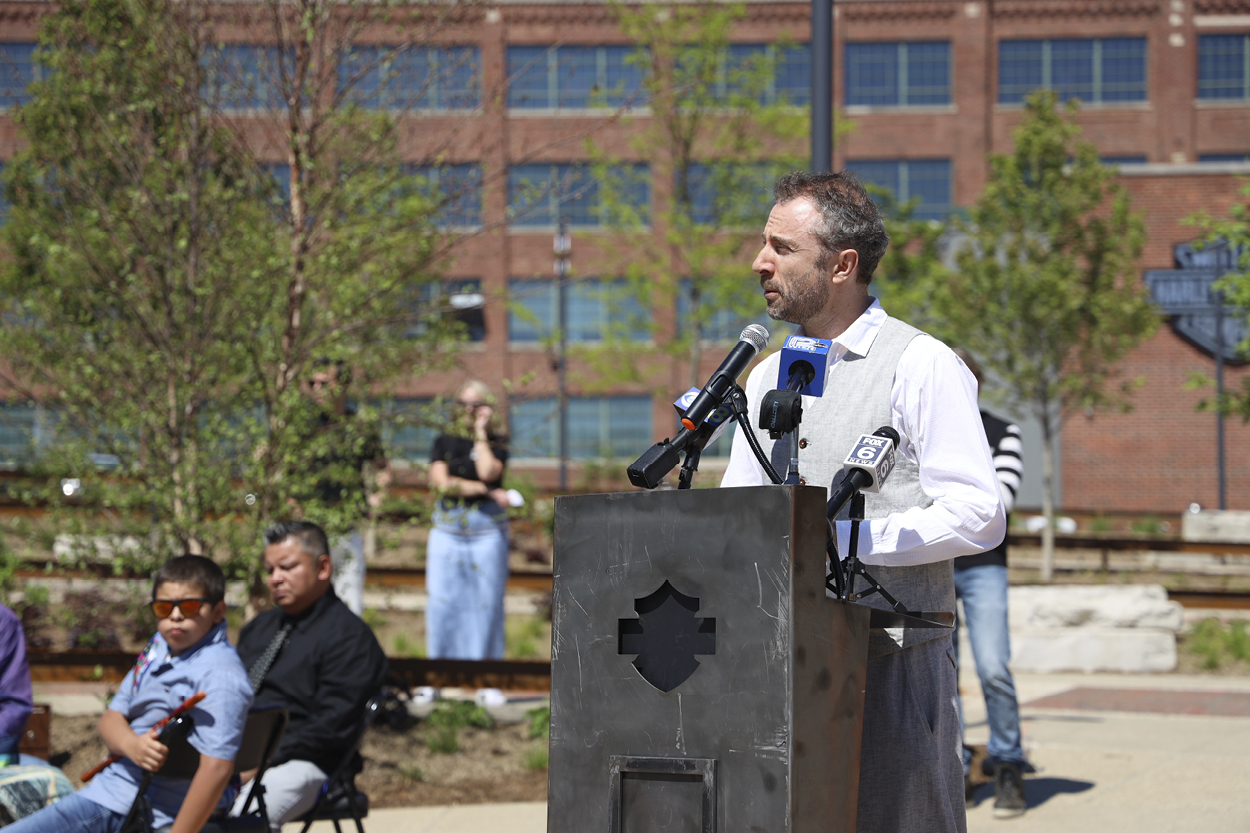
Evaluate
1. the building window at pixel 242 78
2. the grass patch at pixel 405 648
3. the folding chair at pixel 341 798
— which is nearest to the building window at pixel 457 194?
the building window at pixel 242 78

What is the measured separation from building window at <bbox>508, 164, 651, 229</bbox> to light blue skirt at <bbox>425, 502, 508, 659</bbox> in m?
2.15

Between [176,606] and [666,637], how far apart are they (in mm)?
2595

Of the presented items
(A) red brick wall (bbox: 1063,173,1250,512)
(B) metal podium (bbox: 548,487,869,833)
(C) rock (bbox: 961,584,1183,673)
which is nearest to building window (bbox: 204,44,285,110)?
(B) metal podium (bbox: 548,487,869,833)

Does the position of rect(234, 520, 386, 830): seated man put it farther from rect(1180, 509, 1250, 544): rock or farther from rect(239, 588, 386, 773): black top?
rect(1180, 509, 1250, 544): rock

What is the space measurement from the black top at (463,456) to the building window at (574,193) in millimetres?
1504

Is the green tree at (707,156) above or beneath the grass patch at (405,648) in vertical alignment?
above

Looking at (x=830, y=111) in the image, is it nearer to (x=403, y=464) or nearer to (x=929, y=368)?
(x=403, y=464)

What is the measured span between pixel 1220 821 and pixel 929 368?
4.27 meters

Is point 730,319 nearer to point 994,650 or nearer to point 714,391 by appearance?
point 994,650

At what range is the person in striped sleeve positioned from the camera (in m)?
5.92

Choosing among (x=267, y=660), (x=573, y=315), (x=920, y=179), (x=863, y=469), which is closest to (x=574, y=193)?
(x=267, y=660)

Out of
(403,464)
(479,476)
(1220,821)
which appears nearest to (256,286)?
(403,464)

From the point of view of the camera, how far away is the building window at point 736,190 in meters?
23.4

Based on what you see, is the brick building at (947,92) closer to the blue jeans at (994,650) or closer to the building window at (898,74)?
the building window at (898,74)
